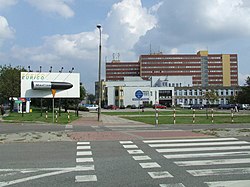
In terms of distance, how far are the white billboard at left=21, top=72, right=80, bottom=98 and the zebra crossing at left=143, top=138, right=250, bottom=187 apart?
32.7m

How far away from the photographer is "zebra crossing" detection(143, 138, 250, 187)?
7.09 meters

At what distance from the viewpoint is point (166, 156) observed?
9648 millimetres

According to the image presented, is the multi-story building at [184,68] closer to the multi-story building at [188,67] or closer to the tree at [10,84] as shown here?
the multi-story building at [188,67]

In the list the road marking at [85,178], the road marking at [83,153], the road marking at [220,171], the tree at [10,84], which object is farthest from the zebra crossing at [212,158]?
the tree at [10,84]

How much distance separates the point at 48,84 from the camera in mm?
43406

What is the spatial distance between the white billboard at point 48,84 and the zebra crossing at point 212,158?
32.7 meters

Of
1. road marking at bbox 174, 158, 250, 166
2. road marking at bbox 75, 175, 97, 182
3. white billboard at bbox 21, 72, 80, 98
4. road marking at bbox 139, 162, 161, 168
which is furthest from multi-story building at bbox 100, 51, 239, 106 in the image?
road marking at bbox 75, 175, 97, 182

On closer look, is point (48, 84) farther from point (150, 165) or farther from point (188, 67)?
point (188, 67)

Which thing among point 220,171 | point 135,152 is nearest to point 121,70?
point 135,152

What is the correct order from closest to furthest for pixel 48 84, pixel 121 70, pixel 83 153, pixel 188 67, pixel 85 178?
pixel 85 178
pixel 83 153
pixel 48 84
pixel 188 67
pixel 121 70

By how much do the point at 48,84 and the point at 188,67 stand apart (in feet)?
413

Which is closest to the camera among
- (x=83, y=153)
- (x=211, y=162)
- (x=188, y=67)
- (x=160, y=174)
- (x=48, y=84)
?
(x=160, y=174)

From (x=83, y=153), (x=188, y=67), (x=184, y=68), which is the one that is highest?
(x=188, y=67)

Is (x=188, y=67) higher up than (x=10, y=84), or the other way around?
(x=188, y=67)
